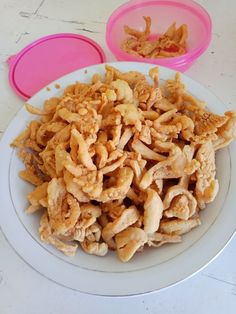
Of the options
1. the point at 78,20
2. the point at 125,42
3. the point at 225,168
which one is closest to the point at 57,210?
the point at 225,168

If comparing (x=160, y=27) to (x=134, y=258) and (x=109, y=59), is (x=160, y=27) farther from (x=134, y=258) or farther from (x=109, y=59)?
(x=134, y=258)

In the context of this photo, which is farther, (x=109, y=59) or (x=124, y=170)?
(x=109, y=59)

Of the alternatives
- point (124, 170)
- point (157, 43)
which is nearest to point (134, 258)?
point (124, 170)

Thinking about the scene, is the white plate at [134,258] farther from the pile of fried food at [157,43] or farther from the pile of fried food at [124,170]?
the pile of fried food at [157,43]

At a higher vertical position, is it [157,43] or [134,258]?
[157,43]

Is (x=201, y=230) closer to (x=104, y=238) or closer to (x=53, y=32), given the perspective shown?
(x=104, y=238)

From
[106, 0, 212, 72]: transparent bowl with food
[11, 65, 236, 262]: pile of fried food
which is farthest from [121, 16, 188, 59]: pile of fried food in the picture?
[11, 65, 236, 262]: pile of fried food

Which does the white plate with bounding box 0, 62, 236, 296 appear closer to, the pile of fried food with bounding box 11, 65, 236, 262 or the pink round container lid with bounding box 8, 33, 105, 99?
the pile of fried food with bounding box 11, 65, 236, 262
